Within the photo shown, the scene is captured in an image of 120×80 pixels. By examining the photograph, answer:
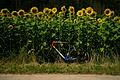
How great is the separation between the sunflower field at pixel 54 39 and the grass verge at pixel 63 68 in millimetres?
313

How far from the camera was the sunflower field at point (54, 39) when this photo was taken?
30.3 feet

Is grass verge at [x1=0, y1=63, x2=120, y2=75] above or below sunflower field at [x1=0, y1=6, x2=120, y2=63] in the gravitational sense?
below

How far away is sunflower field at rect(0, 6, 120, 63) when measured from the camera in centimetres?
925

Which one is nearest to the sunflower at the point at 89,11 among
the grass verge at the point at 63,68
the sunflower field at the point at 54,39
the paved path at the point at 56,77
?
the sunflower field at the point at 54,39

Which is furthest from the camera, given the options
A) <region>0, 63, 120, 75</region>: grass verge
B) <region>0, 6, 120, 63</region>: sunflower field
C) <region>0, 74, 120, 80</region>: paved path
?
<region>0, 6, 120, 63</region>: sunflower field

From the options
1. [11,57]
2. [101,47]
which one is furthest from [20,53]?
[101,47]

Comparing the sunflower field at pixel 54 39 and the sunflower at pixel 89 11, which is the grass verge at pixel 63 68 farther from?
the sunflower at pixel 89 11

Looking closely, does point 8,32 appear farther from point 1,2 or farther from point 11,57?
point 1,2

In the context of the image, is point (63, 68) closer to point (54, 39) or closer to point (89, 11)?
point (54, 39)

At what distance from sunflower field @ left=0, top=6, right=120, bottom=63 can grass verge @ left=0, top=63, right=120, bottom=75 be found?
0.31 metres

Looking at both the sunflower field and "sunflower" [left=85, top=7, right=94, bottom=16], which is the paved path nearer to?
the sunflower field

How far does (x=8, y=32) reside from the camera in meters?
9.39

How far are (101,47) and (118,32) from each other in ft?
1.85

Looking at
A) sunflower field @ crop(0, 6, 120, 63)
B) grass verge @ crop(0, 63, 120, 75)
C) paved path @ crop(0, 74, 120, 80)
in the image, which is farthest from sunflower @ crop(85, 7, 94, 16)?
paved path @ crop(0, 74, 120, 80)
